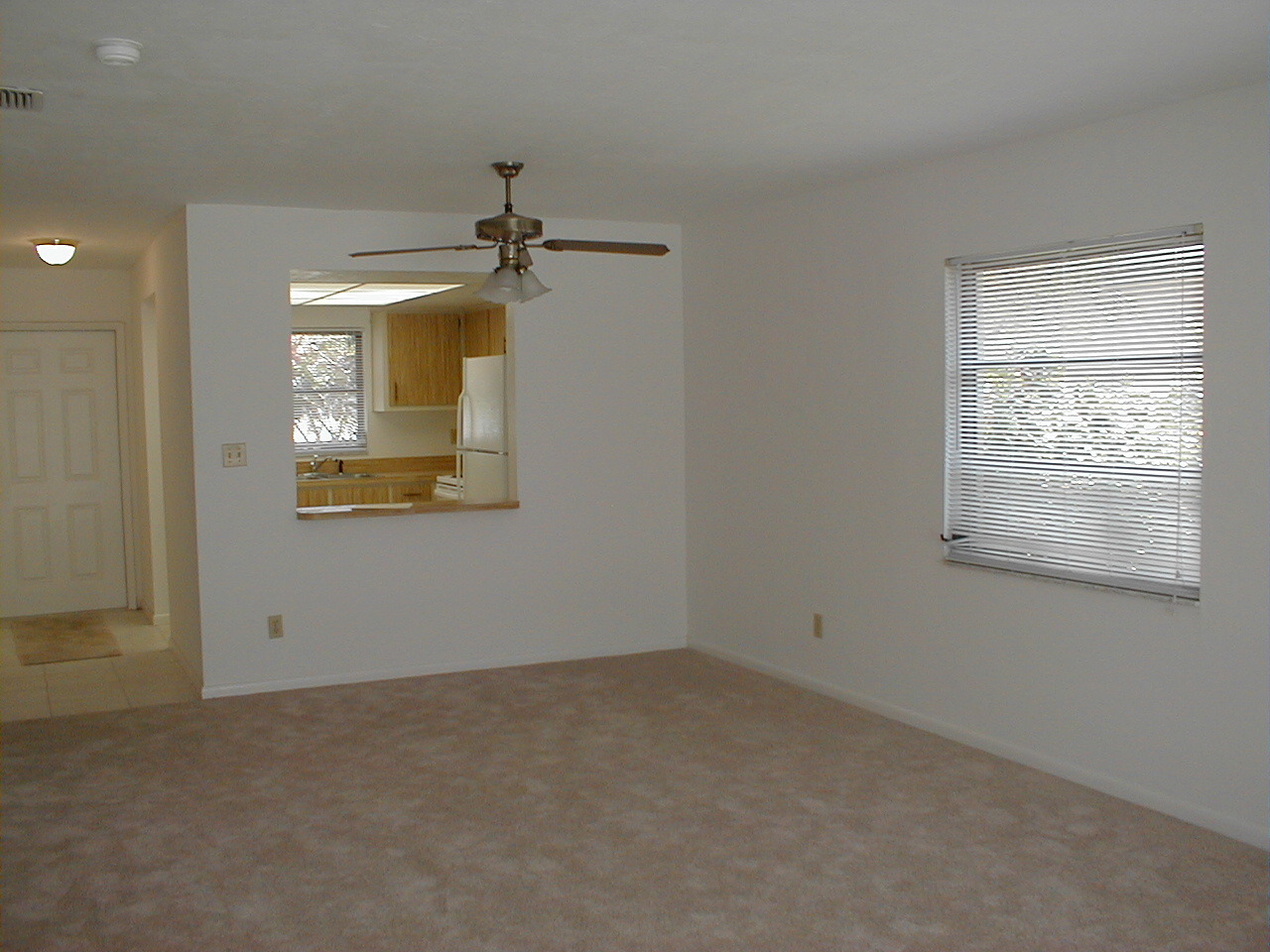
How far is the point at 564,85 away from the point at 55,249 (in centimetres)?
411

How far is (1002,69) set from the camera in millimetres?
3369

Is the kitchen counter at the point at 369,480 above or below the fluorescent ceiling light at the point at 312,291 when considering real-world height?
below

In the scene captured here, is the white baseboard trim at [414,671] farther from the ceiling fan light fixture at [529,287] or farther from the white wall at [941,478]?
the ceiling fan light fixture at [529,287]

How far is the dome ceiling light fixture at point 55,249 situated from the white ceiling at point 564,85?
48.0 inches

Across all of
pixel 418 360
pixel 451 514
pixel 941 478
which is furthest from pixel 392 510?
pixel 418 360

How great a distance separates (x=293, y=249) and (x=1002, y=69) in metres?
3.60

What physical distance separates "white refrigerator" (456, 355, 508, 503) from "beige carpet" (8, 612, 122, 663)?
2342 mm

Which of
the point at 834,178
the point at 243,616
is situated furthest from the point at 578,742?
the point at 834,178

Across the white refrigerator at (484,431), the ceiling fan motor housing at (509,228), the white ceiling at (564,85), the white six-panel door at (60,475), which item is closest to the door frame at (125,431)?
the white six-panel door at (60,475)

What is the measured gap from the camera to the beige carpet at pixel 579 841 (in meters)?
3.16

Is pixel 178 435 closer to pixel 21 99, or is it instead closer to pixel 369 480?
pixel 369 480

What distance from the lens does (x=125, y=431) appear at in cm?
810

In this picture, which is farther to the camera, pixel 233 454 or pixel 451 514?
pixel 451 514

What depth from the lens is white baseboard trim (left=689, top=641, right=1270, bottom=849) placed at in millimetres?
3723
